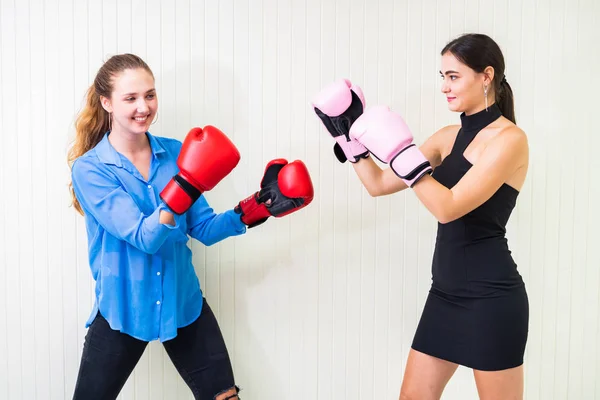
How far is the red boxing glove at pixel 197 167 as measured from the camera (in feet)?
5.84

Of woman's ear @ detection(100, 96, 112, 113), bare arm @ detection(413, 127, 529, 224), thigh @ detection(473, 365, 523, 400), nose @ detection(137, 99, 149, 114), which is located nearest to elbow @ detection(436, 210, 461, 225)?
bare arm @ detection(413, 127, 529, 224)

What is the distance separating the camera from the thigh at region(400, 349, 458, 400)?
201cm

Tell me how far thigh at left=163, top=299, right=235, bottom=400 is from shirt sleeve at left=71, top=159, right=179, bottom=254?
1.24ft

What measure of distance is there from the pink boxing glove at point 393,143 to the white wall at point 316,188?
0.65 m

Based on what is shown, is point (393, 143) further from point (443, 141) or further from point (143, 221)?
point (143, 221)

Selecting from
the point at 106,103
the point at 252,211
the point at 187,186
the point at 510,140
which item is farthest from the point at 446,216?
the point at 106,103

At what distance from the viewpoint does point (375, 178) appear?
2.14 metres

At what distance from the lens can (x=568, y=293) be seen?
8.74ft

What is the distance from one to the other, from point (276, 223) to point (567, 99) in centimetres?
136

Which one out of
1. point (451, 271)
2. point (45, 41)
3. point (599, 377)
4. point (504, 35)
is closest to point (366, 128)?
point (451, 271)

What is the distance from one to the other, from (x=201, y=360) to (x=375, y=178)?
0.87 meters

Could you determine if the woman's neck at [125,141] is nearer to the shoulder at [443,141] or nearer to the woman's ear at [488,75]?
the shoulder at [443,141]

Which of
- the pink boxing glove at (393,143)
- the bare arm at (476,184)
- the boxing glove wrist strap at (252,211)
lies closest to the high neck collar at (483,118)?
the bare arm at (476,184)

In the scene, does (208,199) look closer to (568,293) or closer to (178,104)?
(178,104)
